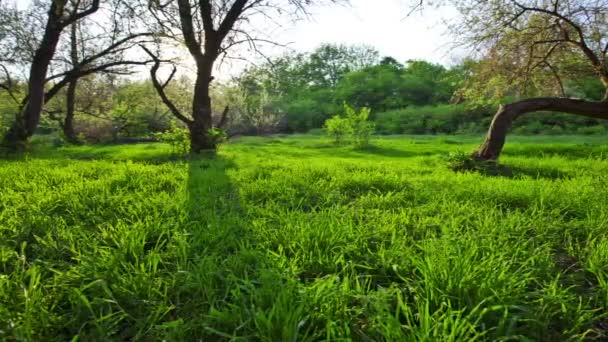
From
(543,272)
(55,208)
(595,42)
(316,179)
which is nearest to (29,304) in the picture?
(55,208)

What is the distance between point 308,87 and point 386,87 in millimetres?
16299

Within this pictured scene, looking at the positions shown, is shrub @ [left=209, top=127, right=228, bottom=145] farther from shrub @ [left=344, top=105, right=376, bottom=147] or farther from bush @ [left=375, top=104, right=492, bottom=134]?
bush @ [left=375, top=104, right=492, bottom=134]

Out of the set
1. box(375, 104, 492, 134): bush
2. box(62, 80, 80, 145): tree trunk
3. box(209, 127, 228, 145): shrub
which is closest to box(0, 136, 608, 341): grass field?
box(209, 127, 228, 145): shrub

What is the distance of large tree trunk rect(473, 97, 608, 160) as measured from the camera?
7.87m

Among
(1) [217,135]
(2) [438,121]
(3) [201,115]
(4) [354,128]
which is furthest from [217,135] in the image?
(2) [438,121]

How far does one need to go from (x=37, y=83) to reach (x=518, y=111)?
13850 millimetres

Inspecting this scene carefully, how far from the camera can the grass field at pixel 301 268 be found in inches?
66.6

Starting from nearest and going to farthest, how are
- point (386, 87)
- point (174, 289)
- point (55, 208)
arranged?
point (174, 289), point (55, 208), point (386, 87)

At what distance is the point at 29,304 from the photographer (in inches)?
67.9

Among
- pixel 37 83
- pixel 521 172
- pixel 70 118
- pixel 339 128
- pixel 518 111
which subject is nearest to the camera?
pixel 521 172

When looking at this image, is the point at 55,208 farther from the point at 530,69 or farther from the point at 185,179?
the point at 530,69

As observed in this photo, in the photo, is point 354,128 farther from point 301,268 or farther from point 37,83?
point 301,268

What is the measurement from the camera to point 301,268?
2271 mm

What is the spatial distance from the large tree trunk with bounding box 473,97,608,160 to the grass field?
140 inches
